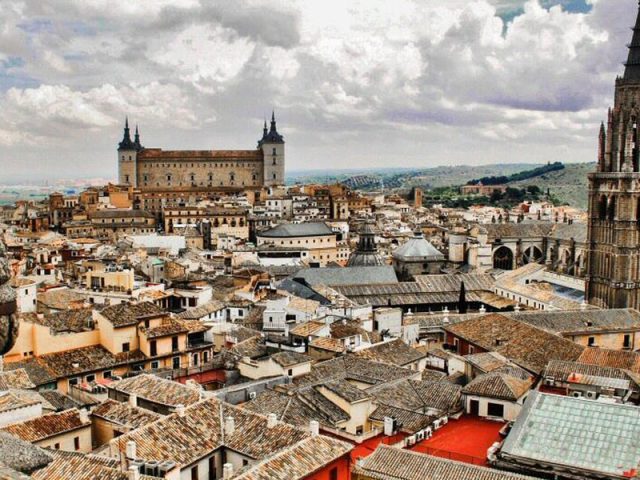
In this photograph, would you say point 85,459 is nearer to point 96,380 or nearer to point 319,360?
point 96,380

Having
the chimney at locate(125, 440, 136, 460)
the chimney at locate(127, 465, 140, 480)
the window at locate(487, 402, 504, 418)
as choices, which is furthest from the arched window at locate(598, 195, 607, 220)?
the chimney at locate(127, 465, 140, 480)

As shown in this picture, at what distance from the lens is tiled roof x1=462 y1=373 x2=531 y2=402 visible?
2206 centimetres

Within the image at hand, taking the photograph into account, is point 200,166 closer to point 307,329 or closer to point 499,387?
point 307,329

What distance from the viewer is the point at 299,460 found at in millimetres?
16688

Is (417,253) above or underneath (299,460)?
above

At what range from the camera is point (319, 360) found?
1167 inches

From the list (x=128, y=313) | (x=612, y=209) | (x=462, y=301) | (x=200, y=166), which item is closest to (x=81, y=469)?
(x=128, y=313)

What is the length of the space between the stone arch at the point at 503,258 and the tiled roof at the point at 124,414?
2609 inches

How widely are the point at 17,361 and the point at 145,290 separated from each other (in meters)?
13.9

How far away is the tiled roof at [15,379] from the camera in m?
22.6

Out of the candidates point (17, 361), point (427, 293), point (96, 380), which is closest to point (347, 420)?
point (96, 380)

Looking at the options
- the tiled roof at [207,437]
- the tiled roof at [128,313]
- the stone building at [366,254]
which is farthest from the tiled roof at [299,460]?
the stone building at [366,254]

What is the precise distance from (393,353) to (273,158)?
129664 mm

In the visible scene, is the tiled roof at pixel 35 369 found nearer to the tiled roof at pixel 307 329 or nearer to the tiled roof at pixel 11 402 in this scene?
the tiled roof at pixel 11 402
